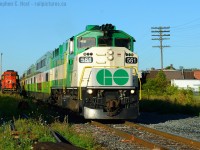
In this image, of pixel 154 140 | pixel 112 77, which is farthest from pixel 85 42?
pixel 154 140

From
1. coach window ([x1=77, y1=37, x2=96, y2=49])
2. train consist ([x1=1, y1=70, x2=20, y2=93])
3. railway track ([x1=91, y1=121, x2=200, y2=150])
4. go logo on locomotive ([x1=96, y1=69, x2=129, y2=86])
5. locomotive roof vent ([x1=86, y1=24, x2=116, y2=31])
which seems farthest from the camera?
train consist ([x1=1, y1=70, x2=20, y2=93])

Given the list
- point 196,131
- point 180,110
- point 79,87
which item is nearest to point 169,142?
point 196,131

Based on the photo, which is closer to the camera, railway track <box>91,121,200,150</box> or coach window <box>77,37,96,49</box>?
railway track <box>91,121,200,150</box>

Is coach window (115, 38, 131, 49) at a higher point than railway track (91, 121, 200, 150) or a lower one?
higher

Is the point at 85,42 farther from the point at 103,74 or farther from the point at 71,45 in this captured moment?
the point at 103,74

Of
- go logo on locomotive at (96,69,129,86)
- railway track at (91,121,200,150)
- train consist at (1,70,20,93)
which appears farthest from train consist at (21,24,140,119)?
train consist at (1,70,20,93)

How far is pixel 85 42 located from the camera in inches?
570

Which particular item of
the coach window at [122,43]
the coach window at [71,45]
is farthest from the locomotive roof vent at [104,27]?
the coach window at [71,45]

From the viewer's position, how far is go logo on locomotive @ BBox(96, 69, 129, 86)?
13.2 meters

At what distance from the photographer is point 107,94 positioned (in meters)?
13.4

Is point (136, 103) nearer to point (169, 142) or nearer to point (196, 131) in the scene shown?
point (196, 131)

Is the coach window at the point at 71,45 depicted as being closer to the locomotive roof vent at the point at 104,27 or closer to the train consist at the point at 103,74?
the train consist at the point at 103,74

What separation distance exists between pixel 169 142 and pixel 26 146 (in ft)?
11.6

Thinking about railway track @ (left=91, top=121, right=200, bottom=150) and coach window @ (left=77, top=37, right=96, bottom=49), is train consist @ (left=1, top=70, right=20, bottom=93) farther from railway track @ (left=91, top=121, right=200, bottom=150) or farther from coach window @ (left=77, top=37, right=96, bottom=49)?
railway track @ (left=91, top=121, right=200, bottom=150)
